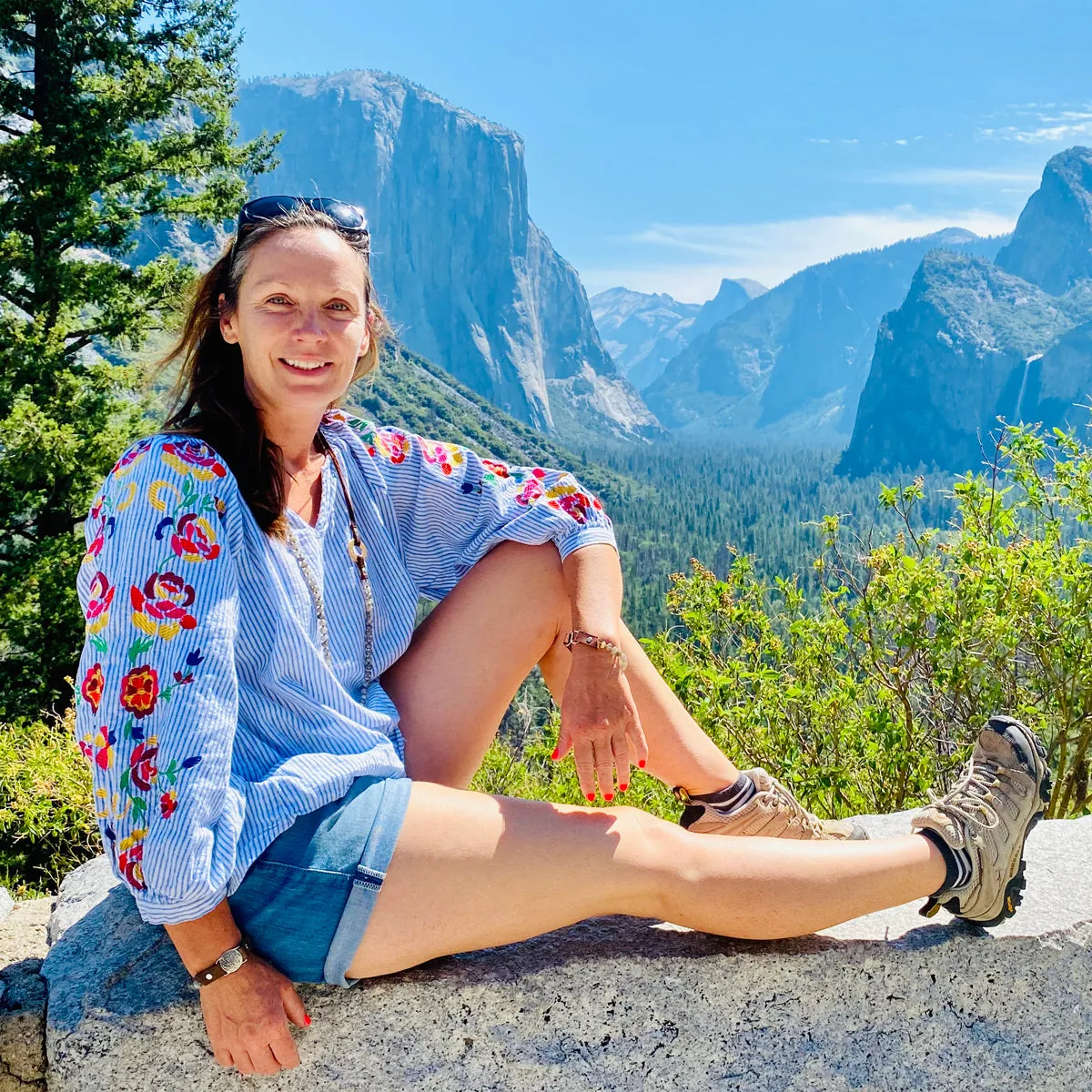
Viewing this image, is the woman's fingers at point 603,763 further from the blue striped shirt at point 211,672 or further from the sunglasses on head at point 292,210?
the sunglasses on head at point 292,210

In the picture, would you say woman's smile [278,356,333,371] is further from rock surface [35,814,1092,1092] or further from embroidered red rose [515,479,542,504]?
rock surface [35,814,1092,1092]

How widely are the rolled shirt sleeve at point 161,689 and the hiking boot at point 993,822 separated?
104cm

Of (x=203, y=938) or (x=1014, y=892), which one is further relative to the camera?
(x=1014, y=892)

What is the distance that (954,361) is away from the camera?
115938 millimetres

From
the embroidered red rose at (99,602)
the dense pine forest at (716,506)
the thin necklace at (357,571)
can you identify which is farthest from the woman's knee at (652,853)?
the dense pine forest at (716,506)

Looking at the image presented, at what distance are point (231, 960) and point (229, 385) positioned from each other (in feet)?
2.65

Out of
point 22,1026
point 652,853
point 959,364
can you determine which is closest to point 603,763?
point 652,853

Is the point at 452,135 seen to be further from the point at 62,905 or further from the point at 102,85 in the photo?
the point at 62,905

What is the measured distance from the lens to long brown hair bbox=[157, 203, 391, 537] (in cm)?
132

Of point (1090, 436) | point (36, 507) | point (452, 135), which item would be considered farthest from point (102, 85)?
point (452, 135)

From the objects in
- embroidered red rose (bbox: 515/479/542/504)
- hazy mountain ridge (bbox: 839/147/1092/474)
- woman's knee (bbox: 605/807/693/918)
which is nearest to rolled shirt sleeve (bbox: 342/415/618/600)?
embroidered red rose (bbox: 515/479/542/504)

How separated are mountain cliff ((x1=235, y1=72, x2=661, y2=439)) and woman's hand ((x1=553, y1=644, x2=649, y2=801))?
5520 inches

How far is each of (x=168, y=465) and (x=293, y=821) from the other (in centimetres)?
47

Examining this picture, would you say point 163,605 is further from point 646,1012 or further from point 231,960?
point 646,1012
